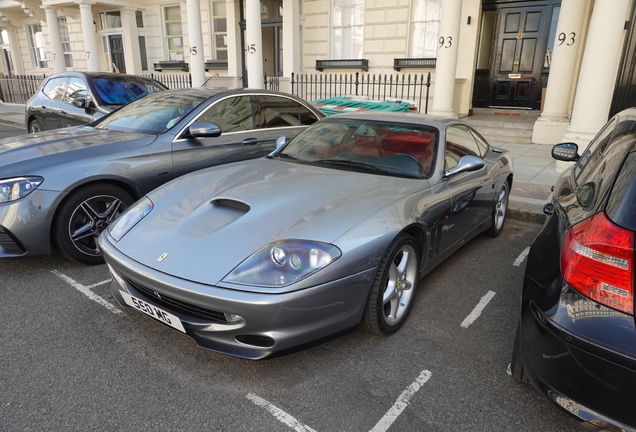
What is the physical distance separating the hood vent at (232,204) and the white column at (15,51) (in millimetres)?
26488

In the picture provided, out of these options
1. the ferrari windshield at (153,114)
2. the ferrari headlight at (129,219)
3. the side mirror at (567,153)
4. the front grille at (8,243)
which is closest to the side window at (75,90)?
the ferrari windshield at (153,114)

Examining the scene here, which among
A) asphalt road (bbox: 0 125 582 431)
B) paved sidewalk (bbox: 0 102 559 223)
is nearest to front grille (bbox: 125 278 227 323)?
asphalt road (bbox: 0 125 582 431)

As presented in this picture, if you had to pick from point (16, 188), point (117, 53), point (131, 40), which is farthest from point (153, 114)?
point (117, 53)

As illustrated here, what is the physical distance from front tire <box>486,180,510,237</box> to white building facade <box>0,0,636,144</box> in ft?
12.3

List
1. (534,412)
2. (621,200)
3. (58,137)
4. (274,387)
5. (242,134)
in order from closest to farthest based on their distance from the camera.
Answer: (621,200), (534,412), (274,387), (58,137), (242,134)

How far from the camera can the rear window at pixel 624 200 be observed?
1.65 meters

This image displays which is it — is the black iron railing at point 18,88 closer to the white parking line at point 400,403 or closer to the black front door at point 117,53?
the black front door at point 117,53

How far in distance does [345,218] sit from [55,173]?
2.49 meters

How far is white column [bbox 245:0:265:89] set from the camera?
11516mm

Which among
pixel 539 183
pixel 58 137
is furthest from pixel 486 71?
pixel 58 137

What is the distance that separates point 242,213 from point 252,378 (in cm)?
93

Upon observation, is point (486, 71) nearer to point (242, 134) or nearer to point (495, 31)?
point (495, 31)

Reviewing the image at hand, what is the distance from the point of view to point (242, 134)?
16.0 ft

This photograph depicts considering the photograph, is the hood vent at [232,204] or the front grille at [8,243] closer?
the hood vent at [232,204]
